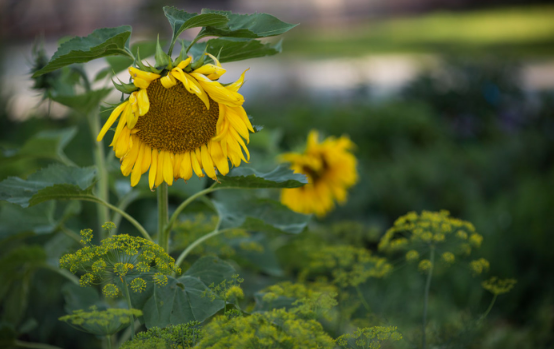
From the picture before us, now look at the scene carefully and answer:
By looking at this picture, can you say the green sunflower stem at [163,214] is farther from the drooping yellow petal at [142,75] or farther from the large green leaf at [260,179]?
the drooping yellow petal at [142,75]

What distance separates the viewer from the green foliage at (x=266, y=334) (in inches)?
36.2

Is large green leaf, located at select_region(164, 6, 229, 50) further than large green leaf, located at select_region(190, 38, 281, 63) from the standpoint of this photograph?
No

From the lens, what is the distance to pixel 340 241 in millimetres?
2137

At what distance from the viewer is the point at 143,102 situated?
3.15ft

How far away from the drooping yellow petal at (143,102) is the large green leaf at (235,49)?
0.22 meters

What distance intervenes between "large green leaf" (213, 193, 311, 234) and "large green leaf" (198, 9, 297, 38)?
18.6 inches

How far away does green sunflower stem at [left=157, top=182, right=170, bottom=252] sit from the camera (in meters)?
1.16

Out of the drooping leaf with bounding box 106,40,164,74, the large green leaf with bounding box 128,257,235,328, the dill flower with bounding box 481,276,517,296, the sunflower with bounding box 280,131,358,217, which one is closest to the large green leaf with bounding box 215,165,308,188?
the large green leaf with bounding box 128,257,235,328

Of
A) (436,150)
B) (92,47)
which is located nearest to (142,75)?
(92,47)

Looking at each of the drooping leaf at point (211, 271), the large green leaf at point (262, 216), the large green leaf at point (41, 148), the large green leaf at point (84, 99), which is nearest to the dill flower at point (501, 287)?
the large green leaf at point (262, 216)

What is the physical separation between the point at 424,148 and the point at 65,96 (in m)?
3.44

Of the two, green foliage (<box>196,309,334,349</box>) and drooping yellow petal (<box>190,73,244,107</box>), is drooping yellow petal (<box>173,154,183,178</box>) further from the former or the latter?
green foliage (<box>196,309,334,349</box>)

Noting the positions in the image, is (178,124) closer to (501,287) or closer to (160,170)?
(160,170)

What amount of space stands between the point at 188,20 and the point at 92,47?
8.0 inches
